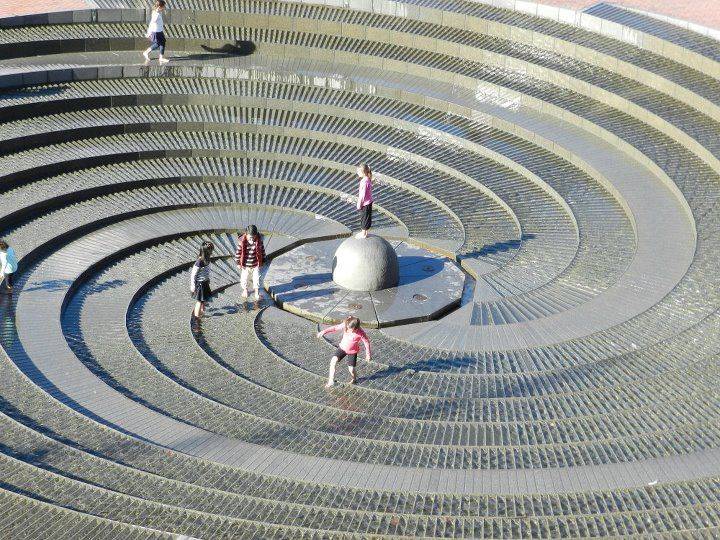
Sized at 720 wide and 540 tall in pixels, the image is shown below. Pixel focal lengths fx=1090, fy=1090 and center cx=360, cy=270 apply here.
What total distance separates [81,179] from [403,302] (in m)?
7.55

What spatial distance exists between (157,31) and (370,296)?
962 cm

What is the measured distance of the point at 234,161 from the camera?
23578 mm

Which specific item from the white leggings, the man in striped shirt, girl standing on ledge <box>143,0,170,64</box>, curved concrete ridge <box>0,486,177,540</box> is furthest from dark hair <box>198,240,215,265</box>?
girl standing on ledge <box>143,0,170,64</box>

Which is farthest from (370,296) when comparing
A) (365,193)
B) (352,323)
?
(352,323)

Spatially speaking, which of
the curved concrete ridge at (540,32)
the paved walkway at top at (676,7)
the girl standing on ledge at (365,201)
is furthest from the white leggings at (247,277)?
the paved walkway at top at (676,7)

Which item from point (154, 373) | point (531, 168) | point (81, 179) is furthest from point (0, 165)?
point (531, 168)

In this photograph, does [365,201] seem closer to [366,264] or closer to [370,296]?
[366,264]

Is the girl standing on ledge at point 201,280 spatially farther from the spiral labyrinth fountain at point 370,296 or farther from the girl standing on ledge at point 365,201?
the girl standing on ledge at point 365,201

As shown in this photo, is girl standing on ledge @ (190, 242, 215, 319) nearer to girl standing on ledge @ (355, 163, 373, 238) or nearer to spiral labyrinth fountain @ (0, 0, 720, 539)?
spiral labyrinth fountain @ (0, 0, 720, 539)

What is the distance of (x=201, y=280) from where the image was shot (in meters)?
18.4

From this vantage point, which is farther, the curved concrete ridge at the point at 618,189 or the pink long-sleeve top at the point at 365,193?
the pink long-sleeve top at the point at 365,193

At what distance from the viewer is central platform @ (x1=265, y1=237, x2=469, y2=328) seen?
1861 centimetres

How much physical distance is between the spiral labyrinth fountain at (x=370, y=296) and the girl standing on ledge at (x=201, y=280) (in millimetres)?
294

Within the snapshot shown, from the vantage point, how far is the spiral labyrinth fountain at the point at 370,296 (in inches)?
485
